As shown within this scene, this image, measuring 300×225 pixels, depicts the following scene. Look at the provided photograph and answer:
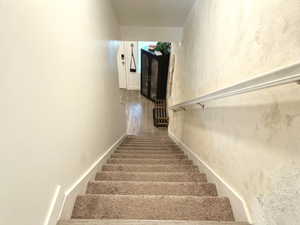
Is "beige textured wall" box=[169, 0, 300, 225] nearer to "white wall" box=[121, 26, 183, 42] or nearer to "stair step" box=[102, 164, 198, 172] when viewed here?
"stair step" box=[102, 164, 198, 172]

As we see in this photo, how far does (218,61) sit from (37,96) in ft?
4.80

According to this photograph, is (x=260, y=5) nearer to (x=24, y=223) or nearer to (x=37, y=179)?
(x=37, y=179)

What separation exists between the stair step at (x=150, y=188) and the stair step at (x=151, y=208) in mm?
179

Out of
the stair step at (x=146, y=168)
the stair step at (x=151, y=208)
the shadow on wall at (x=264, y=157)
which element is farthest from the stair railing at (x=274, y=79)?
the stair step at (x=146, y=168)

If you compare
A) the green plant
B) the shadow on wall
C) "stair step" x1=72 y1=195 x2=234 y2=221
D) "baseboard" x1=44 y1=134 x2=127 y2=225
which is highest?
the green plant

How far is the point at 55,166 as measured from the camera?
101 cm

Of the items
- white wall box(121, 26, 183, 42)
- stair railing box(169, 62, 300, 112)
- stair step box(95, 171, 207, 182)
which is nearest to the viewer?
stair railing box(169, 62, 300, 112)

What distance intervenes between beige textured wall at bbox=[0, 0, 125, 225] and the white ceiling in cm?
161

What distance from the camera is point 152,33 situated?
391 centimetres

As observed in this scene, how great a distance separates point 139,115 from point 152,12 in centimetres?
402

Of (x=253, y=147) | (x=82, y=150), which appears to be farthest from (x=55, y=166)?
(x=253, y=147)

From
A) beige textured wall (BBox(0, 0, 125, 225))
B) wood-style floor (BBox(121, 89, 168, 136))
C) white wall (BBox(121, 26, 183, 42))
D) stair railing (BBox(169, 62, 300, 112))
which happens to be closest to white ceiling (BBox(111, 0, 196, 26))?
white wall (BBox(121, 26, 183, 42))

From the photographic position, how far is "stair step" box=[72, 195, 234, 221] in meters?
1.16

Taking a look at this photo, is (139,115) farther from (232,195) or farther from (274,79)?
(274,79)
